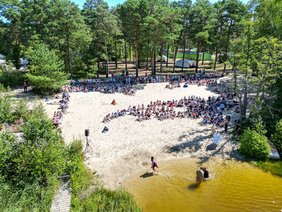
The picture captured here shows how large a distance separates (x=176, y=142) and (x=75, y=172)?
30.7 feet

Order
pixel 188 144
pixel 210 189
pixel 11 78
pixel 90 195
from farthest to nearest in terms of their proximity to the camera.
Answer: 1. pixel 11 78
2. pixel 188 144
3. pixel 210 189
4. pixel 90 195

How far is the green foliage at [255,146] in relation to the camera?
19891 millimetres

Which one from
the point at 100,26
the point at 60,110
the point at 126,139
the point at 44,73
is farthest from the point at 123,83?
the point at 126,139

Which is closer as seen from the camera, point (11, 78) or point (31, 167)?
point (31, 167)

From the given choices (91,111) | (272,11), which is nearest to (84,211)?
(91,111)

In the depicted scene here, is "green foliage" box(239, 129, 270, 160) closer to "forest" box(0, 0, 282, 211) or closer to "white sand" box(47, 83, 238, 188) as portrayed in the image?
"forest" box(0, 0, 282, 211)

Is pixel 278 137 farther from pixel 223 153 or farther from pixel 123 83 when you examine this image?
pixel 123 83

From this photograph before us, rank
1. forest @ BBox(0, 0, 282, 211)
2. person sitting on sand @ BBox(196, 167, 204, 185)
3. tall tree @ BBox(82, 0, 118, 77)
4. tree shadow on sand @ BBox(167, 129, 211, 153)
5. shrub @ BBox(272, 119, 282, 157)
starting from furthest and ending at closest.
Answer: tall tree @ BBox(82, 0, 118, 77) < tree shadow on sand @ BBox(167, 129, 211, 153) < shrub @ BBox(272, 119, 282, 157) < person sitting on sand @ BBox(196, 167, 204, 185) < forest @ BBox(0, 0, 282, 211)

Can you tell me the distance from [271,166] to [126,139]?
10.7m

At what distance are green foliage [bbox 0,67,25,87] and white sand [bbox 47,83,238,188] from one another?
12181 millimetres

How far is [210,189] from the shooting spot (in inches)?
658

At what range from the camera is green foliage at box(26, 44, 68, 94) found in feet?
109

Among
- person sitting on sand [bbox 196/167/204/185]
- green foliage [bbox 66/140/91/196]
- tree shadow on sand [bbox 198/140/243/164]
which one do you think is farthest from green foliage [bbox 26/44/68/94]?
person sitting on sand [bbox 196/167/204/185]

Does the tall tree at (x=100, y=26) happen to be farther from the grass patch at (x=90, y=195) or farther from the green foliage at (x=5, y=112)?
the grass patch at (x=90, y=195)
